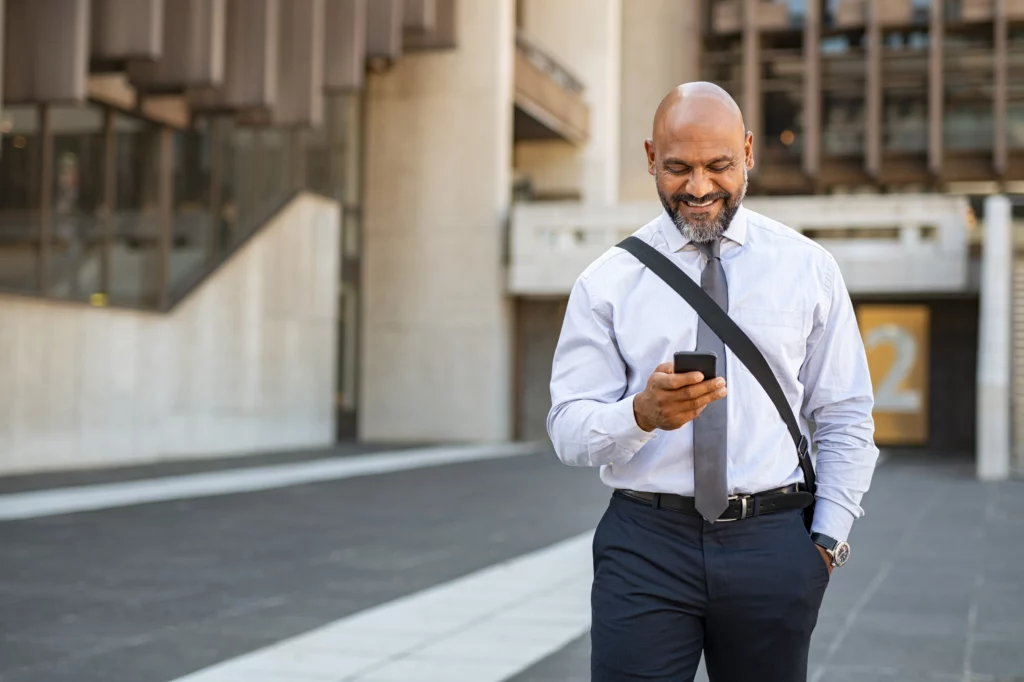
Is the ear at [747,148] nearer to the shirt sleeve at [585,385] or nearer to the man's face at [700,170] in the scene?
the man's face at [700,170]

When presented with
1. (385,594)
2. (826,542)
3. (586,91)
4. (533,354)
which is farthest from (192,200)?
(826,542)

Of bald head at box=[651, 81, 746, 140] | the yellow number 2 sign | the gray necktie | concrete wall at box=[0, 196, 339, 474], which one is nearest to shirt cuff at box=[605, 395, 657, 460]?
the gray necktie

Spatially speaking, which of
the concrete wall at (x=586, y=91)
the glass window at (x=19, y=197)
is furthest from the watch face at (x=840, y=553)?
the concrete wall at (x=586, y=91)

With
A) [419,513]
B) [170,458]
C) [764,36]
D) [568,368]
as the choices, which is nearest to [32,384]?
[170,458]

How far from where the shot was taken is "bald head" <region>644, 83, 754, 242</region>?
2.82 metres

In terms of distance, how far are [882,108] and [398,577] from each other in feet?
105

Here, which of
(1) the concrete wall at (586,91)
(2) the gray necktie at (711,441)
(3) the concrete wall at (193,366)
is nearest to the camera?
(2) the gray necktie at (711,441)

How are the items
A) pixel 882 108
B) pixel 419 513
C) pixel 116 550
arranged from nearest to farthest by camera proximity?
pixel 116 550
pixel 419 513
pixel 882 108

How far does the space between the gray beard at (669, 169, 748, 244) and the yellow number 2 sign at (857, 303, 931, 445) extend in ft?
88.1

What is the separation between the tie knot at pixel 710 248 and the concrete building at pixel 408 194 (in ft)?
50.4

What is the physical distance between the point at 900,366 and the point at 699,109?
89.6ft

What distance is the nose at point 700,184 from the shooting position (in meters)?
2.83

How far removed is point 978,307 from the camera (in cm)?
2822

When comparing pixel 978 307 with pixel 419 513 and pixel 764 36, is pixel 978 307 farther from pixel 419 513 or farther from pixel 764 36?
pixel 419 513
